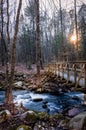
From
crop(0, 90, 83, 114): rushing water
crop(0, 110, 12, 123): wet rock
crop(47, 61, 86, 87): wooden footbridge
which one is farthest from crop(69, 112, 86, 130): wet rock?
crop(47, 61, 86, 87): wooden footbridge

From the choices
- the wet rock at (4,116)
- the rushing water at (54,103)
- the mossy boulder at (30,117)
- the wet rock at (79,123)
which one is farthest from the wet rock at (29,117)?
the rushing water at (54,103)

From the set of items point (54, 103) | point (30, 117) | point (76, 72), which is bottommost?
point (54, 103)

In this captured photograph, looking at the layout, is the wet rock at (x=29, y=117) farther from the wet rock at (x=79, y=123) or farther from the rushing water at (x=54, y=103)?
the rushing water at (x=54, y=103)

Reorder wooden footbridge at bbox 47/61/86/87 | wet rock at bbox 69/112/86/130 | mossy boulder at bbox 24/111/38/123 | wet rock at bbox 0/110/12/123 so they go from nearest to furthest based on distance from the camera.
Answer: wet rock at bbox 69/112/86/130, mossy boulder at bbox 24/111/38/123, wet rock at bbox 0/110/12/123, wooden footbridge at bbox 47/61/86/87

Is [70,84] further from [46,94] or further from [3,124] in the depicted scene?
[3,124]

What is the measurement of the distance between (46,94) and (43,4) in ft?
19.6

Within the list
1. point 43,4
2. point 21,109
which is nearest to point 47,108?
point 21,109

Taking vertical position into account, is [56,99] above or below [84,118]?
below

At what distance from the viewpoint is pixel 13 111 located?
7.66 m

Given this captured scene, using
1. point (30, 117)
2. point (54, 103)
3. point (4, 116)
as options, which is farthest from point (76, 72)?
point (4, 116)

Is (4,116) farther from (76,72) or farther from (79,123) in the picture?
(76,72)

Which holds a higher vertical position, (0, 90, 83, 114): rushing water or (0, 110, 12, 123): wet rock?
(0, 110, 12, 123): wet rock

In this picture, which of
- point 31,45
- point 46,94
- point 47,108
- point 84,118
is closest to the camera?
point 84,118

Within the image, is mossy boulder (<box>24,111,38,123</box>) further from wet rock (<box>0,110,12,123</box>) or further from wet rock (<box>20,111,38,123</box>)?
wet rock (<box>0,110,12,123</box>)
